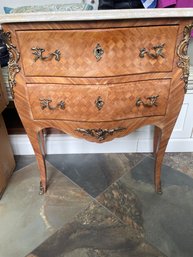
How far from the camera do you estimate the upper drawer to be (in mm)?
695

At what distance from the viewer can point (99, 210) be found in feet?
3.60

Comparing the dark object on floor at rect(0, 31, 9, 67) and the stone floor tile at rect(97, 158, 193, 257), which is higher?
the dark object on floor at rect(0, 31, 9, 67)

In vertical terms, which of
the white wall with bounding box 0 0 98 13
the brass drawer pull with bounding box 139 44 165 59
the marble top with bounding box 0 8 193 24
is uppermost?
the marble top with bounding box 0 8 193 24

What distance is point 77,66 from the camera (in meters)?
0.74

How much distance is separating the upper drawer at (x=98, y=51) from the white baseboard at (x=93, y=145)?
70 centimetres

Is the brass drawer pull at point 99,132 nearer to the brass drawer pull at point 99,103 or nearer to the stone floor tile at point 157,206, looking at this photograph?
the brass drawer pull at point 99,103

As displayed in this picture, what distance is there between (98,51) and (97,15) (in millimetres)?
107

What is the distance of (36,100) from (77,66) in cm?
21

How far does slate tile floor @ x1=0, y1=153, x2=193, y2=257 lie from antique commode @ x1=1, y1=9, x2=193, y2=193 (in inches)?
16.8

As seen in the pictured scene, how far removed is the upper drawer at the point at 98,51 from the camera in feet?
2.28

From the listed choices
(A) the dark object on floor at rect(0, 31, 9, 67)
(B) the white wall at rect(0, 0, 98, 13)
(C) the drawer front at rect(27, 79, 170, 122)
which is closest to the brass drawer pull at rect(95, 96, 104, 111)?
(C) the drawer front at rect(27, 79, 170, 122)

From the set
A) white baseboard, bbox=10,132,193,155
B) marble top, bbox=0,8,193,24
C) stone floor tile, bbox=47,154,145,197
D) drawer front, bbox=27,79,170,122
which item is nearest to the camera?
marble top, bbox=0,8,193,24

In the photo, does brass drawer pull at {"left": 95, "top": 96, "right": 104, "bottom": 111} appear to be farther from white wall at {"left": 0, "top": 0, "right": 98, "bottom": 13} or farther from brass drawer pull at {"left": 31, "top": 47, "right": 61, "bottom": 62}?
white wall at {"left": 0, "top": 0, "right": 98, "bottom": 13}

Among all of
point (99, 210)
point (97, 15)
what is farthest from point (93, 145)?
point (97, 15)
